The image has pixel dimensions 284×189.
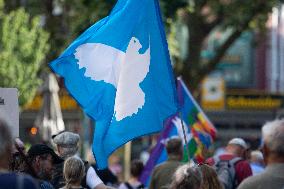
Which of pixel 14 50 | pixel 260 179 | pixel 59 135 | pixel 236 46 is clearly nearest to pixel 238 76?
pixel 236 46

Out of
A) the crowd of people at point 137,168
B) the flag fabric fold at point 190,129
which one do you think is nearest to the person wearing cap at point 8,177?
the crowd of people at point 137,168

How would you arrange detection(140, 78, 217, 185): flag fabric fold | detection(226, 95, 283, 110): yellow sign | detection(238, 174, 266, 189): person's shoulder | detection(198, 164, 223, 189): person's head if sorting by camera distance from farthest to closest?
detection(226, 95, 283, 110): yellow sign → detection(140, 78, 217, 185): flag fabric fold → detection(198, 164, 223, 189): person's head → detection(238, 174, 266, 189): person's shoulder

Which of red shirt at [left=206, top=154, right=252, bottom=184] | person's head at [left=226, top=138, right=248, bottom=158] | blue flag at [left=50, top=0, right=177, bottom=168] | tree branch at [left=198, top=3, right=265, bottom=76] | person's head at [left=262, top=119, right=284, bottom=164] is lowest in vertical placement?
red shirt at [left=206, top=154, right=252, bottom=184]

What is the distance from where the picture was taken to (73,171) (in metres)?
8.14

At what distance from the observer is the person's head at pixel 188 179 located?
6.61 meters

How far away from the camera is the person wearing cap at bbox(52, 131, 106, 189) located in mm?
8781

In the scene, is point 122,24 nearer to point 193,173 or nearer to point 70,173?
point 70,173

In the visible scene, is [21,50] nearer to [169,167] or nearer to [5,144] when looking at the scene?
[169,167]

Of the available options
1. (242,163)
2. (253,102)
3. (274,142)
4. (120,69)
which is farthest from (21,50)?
(253,102)

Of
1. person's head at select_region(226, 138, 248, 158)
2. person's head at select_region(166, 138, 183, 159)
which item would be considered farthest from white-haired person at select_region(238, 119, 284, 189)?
person's head at select_region(226, 138, 248, 158)

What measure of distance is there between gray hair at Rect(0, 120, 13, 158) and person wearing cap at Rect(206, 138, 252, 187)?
515 centimetres

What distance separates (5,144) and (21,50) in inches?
651

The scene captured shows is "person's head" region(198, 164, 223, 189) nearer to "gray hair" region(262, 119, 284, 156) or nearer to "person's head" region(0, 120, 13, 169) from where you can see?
"gray hair" region(262, 119, 284, 156)

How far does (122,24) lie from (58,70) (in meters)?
0.66
